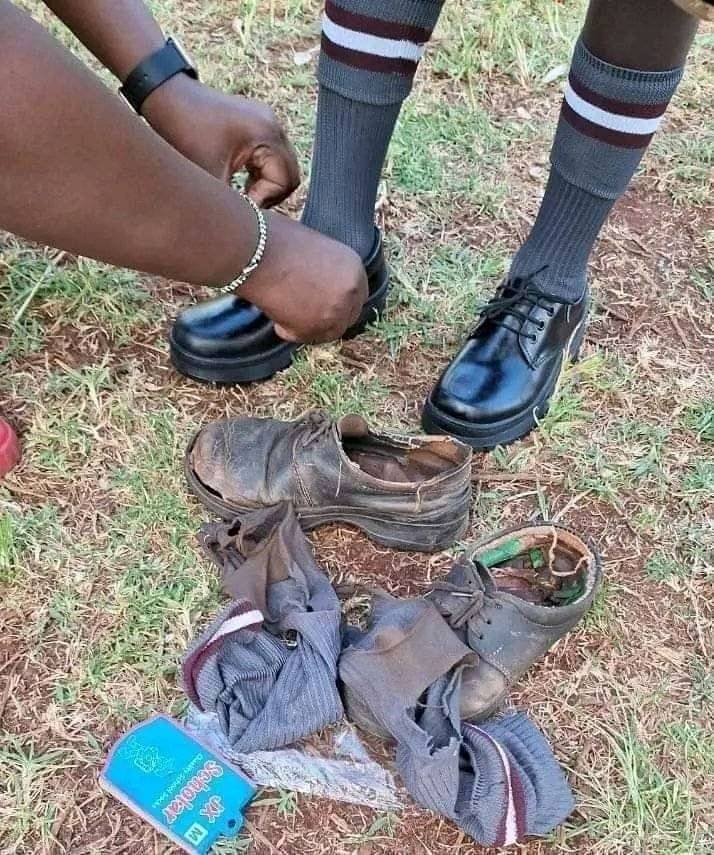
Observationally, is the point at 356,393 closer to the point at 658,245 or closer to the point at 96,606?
the point at 96,606

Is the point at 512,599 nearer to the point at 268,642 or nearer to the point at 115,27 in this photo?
the point at 268,642

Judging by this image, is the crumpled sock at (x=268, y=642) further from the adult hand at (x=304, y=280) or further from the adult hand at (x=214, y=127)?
the adult hand at (x=214, y=127)

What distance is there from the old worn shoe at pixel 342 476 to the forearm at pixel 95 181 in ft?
0.97

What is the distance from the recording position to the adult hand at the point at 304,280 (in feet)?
3.78

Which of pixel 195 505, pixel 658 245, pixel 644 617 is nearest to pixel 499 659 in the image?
pixel 644 617

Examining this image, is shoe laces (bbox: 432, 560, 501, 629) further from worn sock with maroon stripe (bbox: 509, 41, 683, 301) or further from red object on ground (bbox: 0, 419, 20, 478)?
red object on ground (bbox: 0, 419, 20, 478)

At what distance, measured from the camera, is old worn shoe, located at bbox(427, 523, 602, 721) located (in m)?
1.15

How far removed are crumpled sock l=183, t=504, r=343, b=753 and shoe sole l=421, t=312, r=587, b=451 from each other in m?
0.30

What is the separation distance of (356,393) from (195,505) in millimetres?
353

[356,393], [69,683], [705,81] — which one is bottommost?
[69,683]

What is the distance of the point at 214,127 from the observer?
131 centimetres

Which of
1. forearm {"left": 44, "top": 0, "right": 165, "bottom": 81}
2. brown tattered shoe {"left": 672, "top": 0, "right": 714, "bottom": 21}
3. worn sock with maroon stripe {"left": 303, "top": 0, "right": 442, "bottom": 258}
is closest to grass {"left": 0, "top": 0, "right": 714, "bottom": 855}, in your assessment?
worn sock with maroon stripe {"left": 303, "top": 0, "right": 442, "bottom": 258}

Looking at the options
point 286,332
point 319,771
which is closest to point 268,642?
point 319,771

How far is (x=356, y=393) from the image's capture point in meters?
1.55
